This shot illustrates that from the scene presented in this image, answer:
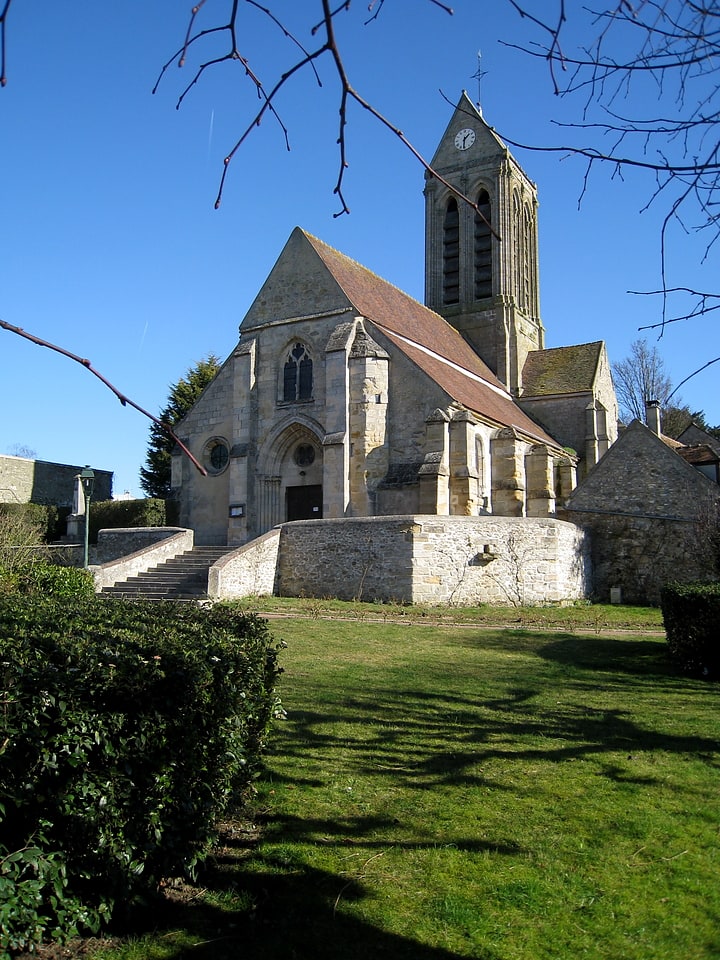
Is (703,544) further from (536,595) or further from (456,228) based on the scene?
(456,228)

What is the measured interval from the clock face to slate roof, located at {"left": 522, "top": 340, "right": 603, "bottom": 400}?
10.4m

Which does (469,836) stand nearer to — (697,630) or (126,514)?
(697,630)

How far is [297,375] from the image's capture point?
24656 mm

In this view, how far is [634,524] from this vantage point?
68.1ft

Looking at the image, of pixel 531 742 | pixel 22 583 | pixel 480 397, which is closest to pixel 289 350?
pixel 480 397

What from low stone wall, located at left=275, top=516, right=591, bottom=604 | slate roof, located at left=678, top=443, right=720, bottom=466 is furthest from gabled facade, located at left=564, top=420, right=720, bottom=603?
slate roof, located at left=678, top=443, right=720, bottom=466

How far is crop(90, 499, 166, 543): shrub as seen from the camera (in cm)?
2491

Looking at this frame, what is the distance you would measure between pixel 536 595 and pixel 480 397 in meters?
10.3

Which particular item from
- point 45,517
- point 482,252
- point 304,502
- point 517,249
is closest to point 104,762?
point 304,502

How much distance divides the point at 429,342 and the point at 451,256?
32.7ft

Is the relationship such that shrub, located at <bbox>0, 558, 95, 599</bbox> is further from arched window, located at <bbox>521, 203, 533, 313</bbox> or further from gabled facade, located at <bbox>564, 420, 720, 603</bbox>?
arched window, located at <bbox>521, 203, 533, 313</bbox>

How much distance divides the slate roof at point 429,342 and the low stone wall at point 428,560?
5.75 m

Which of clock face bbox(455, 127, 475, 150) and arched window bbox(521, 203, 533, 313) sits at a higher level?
clock face bbox(455, 127, 475, 150)

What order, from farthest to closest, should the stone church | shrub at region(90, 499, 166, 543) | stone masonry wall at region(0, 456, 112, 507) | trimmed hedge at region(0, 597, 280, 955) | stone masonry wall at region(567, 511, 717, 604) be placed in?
stone masonry wall at region(0, 456, 112, 507), shrub at region(90, 499, 166, 543), the stone church, stone masonry wall at region(567, 511, 717, 604), trimmed hedge at region(0, 597, 280, 955)
